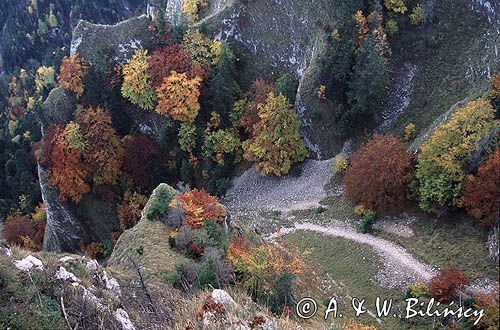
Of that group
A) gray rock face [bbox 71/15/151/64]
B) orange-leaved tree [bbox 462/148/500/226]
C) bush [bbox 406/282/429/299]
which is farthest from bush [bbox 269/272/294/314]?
gray rock face [bbox 71/15/151/64]

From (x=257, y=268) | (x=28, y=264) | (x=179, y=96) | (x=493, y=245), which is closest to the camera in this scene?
(x=28, y=264)

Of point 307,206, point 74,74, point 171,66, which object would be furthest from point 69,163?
point 307,206

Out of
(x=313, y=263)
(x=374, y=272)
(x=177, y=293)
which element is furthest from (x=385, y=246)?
(x=177, y=293)

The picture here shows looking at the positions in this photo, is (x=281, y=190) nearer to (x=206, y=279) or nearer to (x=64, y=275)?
(x=206, y=279)

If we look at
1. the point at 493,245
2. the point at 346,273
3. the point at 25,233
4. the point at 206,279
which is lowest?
the point at 25,233

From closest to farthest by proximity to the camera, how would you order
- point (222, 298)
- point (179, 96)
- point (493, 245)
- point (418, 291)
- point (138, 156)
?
point (222, 298)
point (418, 291)
point (493, 245)
point (179, 96)
point (138, 156)

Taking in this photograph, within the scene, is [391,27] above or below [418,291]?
above
